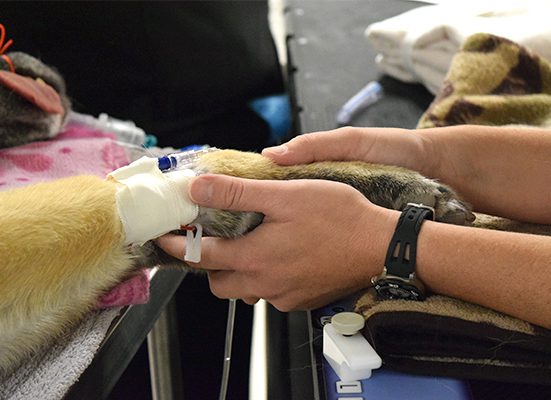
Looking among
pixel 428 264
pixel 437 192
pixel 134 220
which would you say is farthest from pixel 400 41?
pixel 134 220

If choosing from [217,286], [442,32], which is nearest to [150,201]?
[217,286]

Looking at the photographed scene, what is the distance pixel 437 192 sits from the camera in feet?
2.55

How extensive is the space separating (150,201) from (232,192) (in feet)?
0.27

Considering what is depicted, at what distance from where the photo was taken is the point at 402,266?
694 mm

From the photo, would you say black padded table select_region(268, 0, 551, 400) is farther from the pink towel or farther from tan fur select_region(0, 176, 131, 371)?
the pink towel

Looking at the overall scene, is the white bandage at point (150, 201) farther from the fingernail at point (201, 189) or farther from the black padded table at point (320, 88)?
the black padded table at point (320, 88)

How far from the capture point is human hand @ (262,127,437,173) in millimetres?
780

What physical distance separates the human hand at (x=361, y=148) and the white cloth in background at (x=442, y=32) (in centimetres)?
48

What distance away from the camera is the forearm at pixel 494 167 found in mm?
860

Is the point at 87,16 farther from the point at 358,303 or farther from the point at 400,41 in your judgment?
the point at 358,303

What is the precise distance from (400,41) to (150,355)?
0.79 m

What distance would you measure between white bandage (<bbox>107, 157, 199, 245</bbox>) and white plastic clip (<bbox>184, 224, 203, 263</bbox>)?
0.01 meters

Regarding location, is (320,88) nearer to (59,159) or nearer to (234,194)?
(59,159)

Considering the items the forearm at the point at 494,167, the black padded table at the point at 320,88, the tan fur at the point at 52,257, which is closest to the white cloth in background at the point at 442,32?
the black padded table at the point at 320,88
